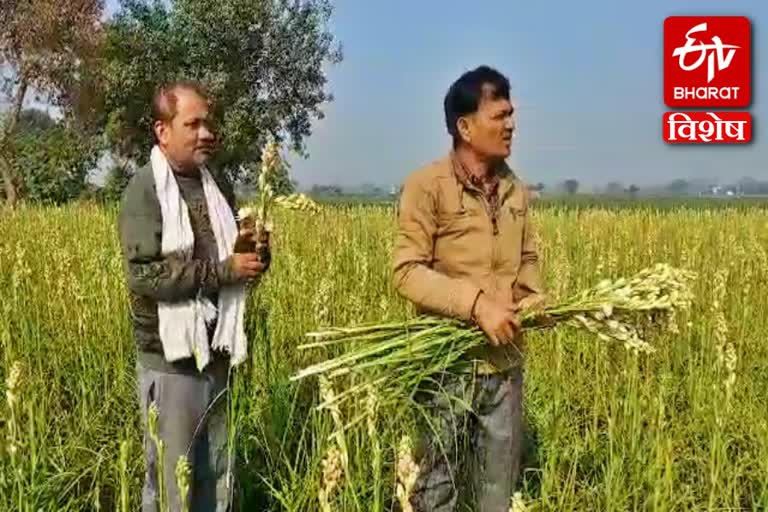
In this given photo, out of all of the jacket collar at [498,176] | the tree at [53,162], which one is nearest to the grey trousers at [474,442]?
the jacket collar at [498,176]

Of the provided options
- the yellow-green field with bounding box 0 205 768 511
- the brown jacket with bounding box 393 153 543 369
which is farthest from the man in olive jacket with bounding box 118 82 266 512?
the brown jacket with bounding box 393 153 543 369

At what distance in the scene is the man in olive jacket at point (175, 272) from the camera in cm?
221

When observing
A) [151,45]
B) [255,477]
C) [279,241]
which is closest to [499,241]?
[255,477]

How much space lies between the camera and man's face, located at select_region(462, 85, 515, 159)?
86.6 inches

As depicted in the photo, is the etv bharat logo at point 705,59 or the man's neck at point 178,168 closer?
the man's neck at point 178,168

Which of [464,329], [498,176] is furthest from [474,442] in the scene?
[498,176]

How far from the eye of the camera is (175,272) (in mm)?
2197

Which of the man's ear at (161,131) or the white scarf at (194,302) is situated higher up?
the man's ear at (161,131)

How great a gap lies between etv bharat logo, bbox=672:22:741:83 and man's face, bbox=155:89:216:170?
21.9ft

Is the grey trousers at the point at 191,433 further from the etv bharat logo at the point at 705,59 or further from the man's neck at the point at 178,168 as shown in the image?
the etv bharat logo at the point at 705,59

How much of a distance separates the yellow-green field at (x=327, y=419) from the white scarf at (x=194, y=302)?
162 mm

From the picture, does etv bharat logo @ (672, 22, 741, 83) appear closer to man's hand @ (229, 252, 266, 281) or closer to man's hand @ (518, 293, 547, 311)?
man's hand @ (518, 293, 547, 311)

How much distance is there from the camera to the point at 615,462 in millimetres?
2566

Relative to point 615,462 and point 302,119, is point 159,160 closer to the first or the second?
point 615,462
